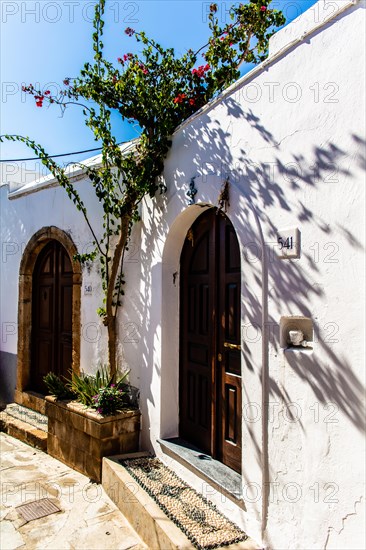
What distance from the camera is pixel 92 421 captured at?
4477 millimetres

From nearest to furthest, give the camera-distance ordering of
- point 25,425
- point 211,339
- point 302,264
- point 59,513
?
1. point 302,264
2. point 59,513
3. point 211,339
4. point 25,425

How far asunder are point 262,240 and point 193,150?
1.47 meters

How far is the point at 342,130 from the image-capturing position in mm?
2584

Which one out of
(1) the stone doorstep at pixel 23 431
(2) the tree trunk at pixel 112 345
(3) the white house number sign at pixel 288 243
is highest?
(3) the white house number sign at pixel 288 243

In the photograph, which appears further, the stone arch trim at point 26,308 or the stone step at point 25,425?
the stone arch trim at point 26,308

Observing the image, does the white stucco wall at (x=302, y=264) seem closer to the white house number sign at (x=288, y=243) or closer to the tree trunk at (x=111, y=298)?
the white house number sign at (x=288, y=243)

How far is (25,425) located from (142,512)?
3377mm

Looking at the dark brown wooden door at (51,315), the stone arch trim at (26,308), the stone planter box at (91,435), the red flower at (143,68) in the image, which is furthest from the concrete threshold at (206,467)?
the red flower at (143,68)

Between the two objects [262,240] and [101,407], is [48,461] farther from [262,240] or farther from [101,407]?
[262,240]

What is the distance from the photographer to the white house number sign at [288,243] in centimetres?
286

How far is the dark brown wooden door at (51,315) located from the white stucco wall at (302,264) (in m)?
3.33

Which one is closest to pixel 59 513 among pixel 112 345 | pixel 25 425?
pixel 112 345

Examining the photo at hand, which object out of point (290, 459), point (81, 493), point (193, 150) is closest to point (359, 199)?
point (290, 459)

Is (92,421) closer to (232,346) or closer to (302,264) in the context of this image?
(232,346)
